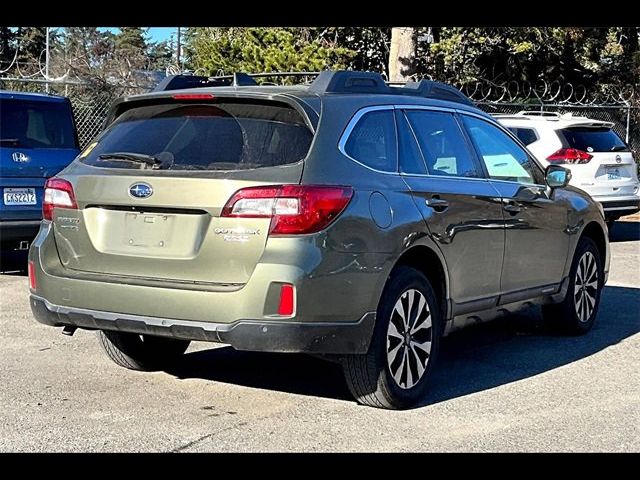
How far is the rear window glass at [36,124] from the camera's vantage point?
10.00 metres

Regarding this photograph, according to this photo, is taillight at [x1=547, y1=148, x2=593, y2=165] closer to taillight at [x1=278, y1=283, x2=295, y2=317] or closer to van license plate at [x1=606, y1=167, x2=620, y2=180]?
van license plate at [x1=606, y1=167, x2=620, y2=180]

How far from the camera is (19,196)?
9828 mm

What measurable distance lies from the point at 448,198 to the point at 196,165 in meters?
1.64

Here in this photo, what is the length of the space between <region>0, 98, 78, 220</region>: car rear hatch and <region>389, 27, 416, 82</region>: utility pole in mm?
9012

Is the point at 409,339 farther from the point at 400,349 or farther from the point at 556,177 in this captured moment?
the point at 556,177

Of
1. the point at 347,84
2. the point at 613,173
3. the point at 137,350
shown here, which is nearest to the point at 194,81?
the point at 347,84

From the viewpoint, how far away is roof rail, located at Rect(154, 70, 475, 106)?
5.64 meters

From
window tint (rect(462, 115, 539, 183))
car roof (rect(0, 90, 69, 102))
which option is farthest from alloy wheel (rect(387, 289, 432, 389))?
car roof (rect(0, 90, 69, 102))

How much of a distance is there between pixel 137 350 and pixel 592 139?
9.62m

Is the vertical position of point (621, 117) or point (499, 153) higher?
point (499, 153)
